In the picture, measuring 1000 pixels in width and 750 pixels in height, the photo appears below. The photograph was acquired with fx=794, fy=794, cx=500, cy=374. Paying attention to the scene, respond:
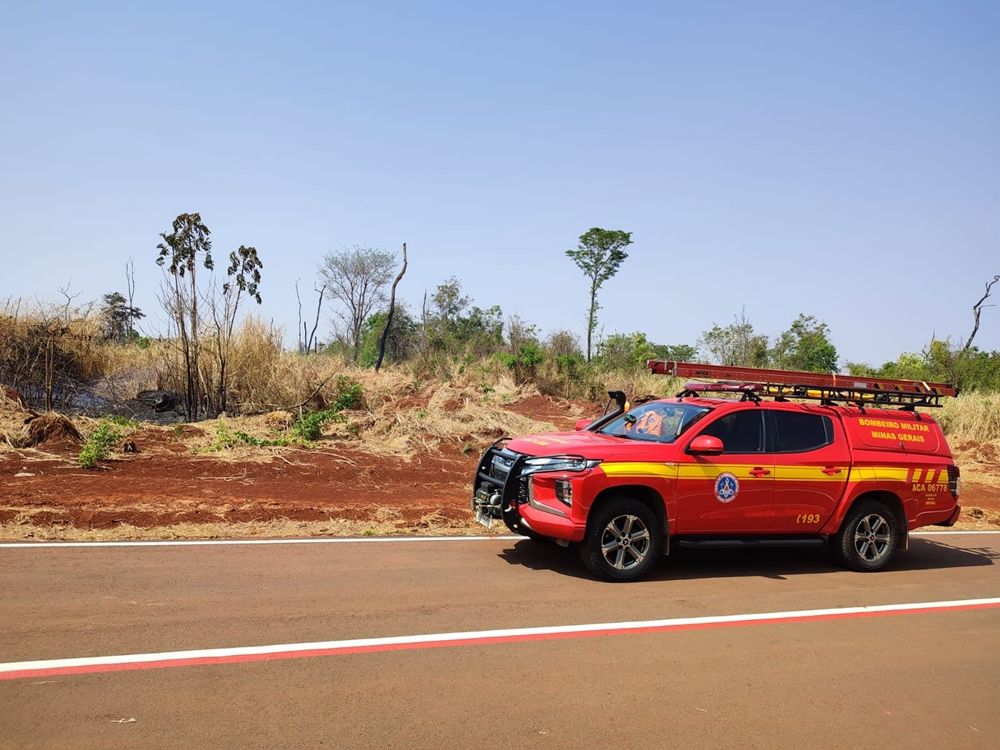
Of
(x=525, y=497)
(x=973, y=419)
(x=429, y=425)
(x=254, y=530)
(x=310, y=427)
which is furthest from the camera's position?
(x=973, y=419)

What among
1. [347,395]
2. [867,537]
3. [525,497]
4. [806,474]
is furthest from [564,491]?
[347,395]

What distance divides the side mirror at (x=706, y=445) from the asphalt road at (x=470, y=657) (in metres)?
1.33

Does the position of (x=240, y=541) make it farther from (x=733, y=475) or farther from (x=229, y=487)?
(x=733, y=475)

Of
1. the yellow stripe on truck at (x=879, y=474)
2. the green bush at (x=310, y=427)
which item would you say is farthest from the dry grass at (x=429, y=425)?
the yellow stripe on truck at (x=879, y=474)

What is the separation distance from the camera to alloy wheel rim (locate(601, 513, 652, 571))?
7.76 meters

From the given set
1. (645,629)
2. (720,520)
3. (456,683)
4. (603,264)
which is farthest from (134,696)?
(603,264)

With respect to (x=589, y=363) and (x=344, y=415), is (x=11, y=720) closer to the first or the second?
(x=344, y=415)

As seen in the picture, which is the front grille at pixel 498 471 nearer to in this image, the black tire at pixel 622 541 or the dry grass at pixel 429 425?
the black tire at pixel 622 541

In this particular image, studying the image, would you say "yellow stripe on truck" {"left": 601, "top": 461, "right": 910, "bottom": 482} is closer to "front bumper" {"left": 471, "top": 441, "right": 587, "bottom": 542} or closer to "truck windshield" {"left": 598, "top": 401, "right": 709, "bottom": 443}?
"truck windshield" {"left": 598, "top": 401, "right": 709, "bottom": 443}

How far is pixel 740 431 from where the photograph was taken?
853cm

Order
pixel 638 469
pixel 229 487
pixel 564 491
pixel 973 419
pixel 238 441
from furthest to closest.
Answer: pixel 973 419 → pixel 238 441 → pixel 229 487 → pixel 638 469 → pixel 564 491

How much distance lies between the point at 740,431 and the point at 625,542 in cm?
185

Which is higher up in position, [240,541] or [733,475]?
[733,475]

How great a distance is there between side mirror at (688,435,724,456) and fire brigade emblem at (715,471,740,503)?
1.06 feet
